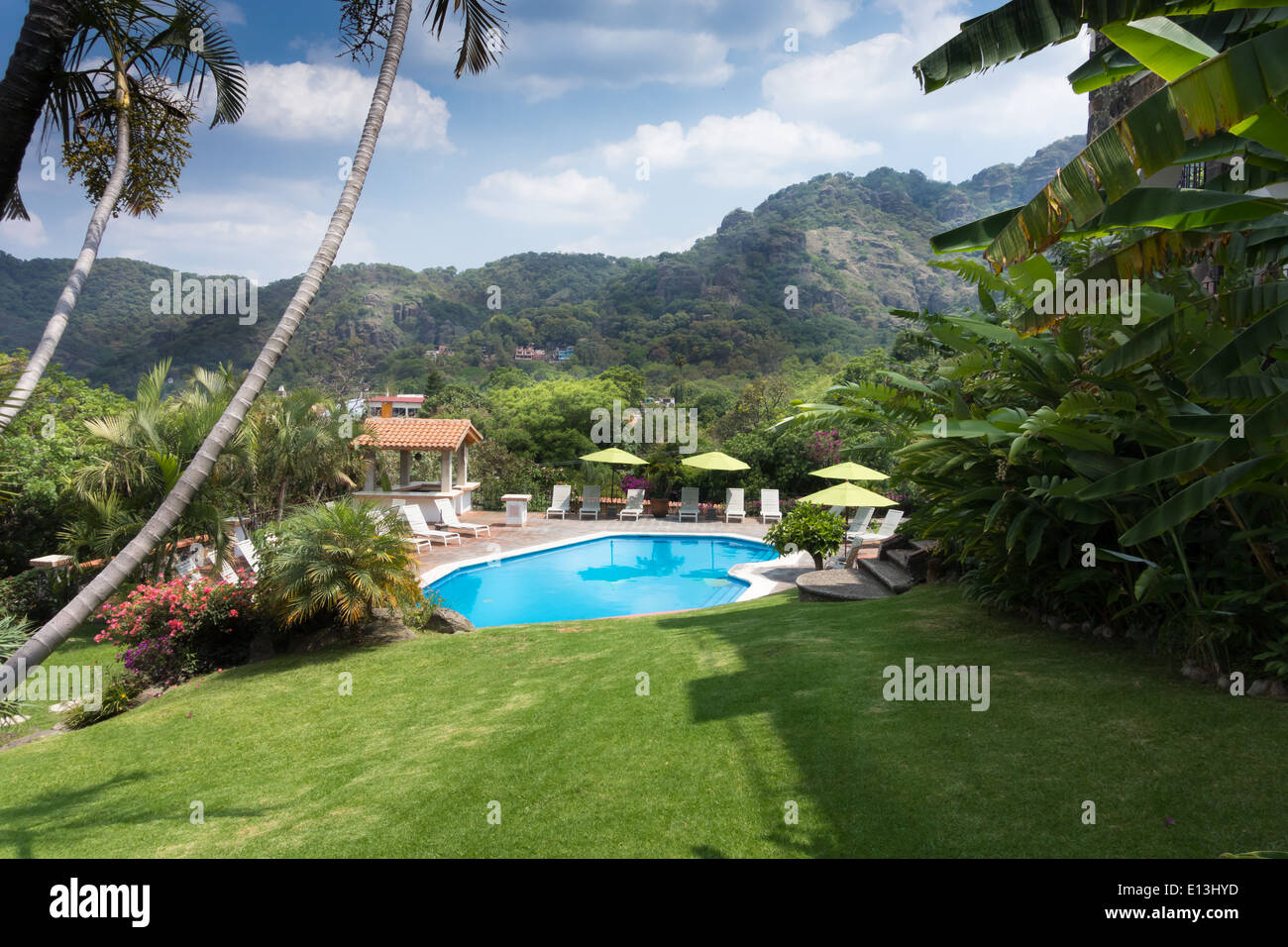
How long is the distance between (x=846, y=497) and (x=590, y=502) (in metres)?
9.75

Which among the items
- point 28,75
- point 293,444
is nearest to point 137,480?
point 293,444

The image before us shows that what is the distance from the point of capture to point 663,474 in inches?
865

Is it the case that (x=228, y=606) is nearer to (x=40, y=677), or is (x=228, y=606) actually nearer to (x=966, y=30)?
(x=40, y=677)

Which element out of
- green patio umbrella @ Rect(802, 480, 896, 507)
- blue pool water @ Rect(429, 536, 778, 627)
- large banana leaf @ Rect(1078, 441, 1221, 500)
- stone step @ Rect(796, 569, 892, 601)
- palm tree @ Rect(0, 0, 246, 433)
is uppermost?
palm tree @ Rect(0, 0, 246, 433)

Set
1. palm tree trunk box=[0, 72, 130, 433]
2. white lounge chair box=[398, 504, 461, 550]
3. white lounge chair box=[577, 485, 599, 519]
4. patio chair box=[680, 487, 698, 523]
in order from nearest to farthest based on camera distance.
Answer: palm tree trunk box=[0, 72, 130, 433], white lounge chair box=[398, 504, 461, 550], patio chair box=[680, 487, 698, 523], white lounge chair box=[577, 485, 599, 519]

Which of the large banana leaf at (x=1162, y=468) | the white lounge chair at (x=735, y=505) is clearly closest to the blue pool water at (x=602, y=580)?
the white lounge chair at (x=735, y=505)

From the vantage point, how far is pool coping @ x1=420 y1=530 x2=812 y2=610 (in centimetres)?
1204

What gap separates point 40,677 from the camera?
758cm

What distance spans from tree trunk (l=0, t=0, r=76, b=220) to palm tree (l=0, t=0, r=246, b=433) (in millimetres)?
1973

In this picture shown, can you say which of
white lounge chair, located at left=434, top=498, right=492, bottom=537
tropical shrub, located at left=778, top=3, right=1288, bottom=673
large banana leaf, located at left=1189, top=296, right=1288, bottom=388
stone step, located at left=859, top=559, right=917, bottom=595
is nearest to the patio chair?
white lounge chair, located at left=434, top=498, right=492, bottom=537

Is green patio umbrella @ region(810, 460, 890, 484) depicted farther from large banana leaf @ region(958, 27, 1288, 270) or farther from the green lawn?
large banana leaf @ region(958, 27, 1288, 270)

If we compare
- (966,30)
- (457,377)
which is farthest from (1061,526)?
(457,377)

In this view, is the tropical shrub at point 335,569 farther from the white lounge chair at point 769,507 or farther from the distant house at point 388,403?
the distant house at point 388,403
